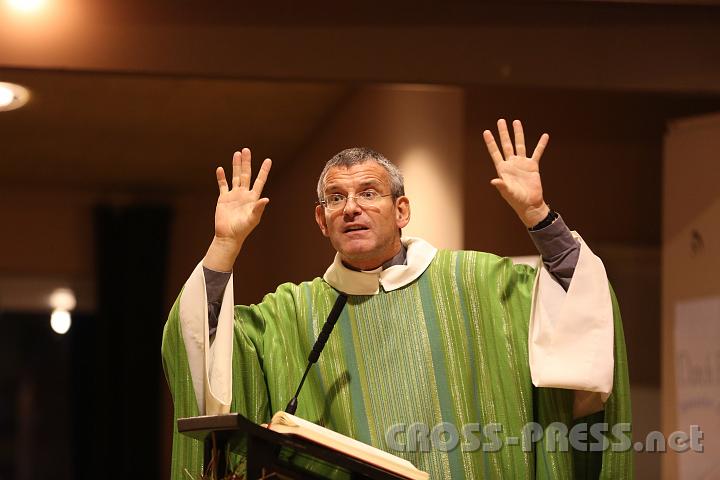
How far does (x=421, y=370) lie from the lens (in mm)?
3270

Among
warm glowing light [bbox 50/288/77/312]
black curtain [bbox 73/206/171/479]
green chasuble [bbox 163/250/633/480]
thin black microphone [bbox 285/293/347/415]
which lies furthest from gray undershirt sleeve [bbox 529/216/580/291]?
warm glowing light [bbox 50/288/77/312]

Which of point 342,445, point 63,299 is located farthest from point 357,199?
point 63,299

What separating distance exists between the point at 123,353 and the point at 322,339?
19.1 ft

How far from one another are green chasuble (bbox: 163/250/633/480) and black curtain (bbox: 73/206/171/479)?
542 centimetres

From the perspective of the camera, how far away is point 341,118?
6785 mm

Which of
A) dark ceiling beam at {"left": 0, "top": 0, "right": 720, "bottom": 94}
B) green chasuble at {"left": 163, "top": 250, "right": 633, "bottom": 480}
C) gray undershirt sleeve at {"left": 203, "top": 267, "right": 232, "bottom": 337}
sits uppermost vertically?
dark ceiling beam at {"left": 0, "top": 0, "right": 720, "bottom": 94}

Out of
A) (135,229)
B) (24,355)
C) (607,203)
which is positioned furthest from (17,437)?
(607,203)

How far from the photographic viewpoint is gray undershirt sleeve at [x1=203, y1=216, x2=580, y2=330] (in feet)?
10.1

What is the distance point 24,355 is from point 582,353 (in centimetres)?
662

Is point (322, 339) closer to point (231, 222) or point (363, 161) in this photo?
point (231, 222)

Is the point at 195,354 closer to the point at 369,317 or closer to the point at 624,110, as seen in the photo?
the point at 369,317

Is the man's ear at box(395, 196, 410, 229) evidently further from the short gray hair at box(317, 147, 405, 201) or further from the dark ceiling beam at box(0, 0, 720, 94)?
the dark ceiling beam at box(0, 0, 720, 94)

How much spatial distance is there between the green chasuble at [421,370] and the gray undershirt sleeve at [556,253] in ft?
0.45

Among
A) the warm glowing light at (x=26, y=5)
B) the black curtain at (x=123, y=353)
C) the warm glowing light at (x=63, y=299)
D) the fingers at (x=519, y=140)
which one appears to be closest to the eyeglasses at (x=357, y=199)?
the fingers at (x=519, y=140)
